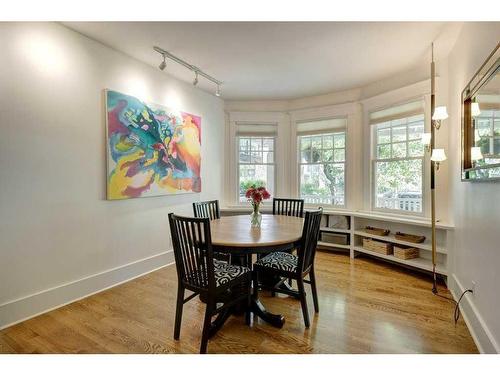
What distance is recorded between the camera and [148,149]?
128 inches

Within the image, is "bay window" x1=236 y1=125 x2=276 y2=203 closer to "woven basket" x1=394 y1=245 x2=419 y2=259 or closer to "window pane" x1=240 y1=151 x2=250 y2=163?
"window pane" x1=240 y1=151 x2=250 y2=163

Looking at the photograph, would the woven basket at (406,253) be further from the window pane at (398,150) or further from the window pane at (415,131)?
the window pane at (415,131)

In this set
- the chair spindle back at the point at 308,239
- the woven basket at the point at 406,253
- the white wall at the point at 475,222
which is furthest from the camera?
the woven basket at the point at 406,253

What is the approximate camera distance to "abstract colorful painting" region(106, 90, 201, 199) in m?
2.92

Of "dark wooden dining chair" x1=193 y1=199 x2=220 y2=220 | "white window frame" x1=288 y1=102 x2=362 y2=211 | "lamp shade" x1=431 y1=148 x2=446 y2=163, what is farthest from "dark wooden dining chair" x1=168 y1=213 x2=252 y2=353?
"white window frame" x1=288 y1=102 x2=362 y2=211

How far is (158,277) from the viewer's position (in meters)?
3.23

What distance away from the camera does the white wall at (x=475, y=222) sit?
5.60 feet

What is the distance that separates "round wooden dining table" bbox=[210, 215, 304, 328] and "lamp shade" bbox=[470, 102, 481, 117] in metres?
1.58

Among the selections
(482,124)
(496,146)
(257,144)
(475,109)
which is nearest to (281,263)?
(496,146)

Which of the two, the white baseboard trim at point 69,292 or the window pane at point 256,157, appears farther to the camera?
the window pane at point 256,157

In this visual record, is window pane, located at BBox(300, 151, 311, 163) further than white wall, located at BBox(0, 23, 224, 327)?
Yes

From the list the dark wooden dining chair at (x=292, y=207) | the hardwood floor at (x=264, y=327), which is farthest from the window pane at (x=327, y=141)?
the hardwood floor at (x=264, y=327)

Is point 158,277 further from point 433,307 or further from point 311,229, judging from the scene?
point 433,307

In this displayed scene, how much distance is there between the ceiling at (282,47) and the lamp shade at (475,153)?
125 cm
